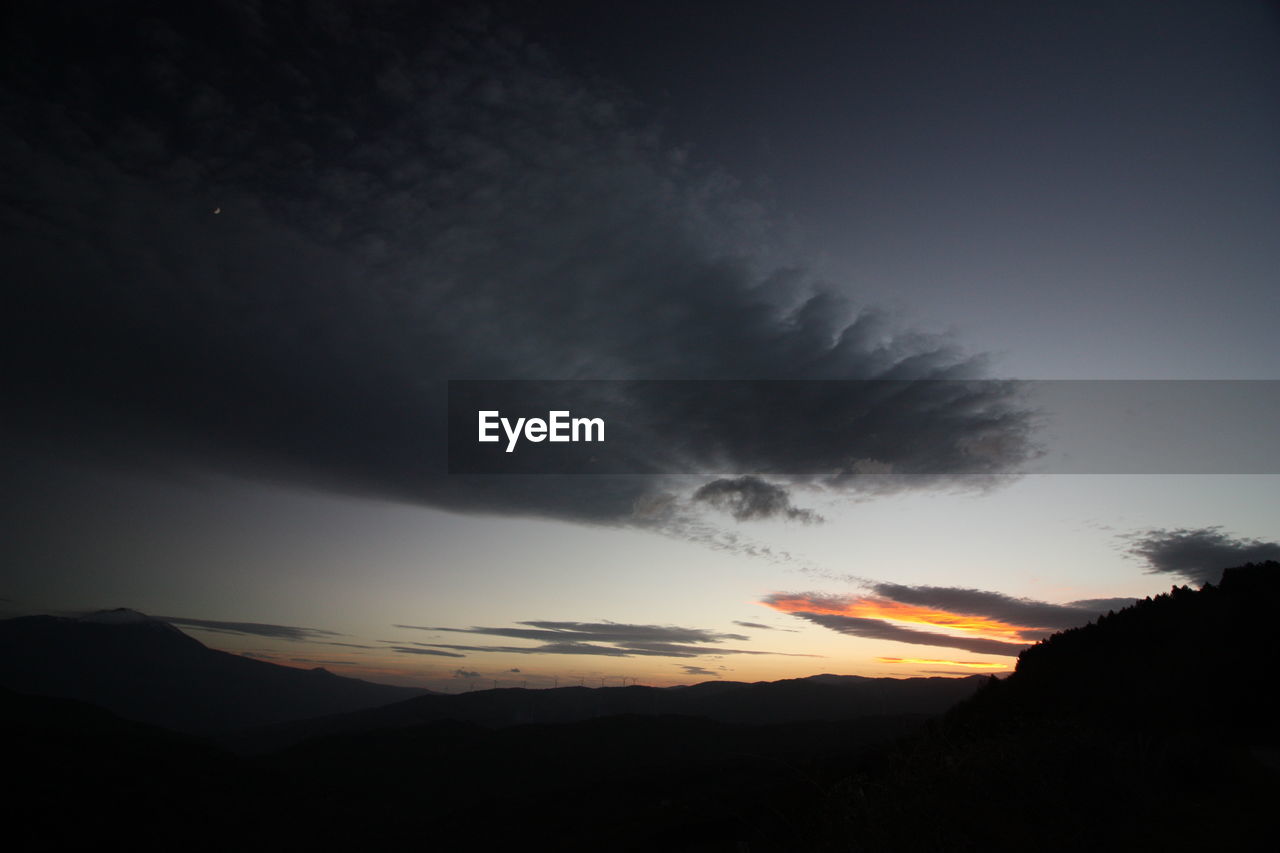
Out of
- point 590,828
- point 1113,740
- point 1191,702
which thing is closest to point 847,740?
point 590,828

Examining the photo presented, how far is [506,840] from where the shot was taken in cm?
13200

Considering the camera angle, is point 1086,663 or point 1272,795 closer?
point 1272,795

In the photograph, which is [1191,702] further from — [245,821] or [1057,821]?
[245,821]

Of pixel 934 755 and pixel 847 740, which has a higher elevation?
pixel 934 755

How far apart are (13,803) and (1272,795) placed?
200878mm

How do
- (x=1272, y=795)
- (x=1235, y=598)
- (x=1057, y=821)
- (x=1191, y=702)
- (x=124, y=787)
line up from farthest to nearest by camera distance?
(x=124, y=787) → (x=1235, y=598) → (x=1191, y=702) → (x=1272, y=795) → (x=1057, y=821)

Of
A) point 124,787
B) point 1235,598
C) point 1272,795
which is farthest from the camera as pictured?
point 124,787

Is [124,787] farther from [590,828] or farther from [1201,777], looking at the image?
[1201,777]

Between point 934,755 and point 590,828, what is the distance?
12287 cm

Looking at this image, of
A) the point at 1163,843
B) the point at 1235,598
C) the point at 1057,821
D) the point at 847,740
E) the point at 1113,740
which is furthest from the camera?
the point at 847,740

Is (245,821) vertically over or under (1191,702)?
under

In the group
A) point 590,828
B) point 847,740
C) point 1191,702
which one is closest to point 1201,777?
point 1191,702

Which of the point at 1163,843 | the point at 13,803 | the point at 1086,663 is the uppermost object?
the point at 1163,843

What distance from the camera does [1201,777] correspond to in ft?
44.9
